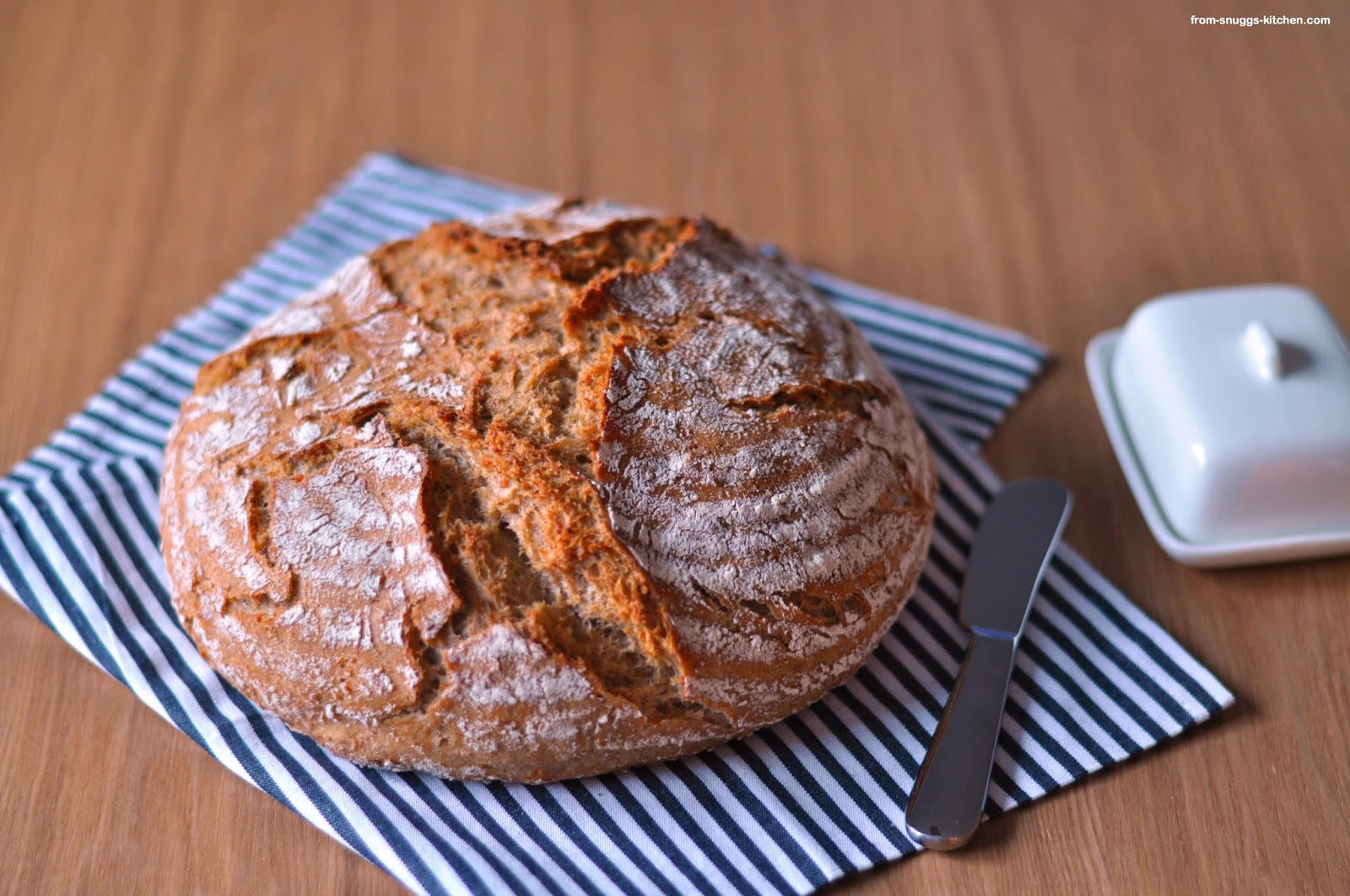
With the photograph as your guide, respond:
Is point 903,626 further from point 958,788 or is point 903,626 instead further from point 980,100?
point 980,100

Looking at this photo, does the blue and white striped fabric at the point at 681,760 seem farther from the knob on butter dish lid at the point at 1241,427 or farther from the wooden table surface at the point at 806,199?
the knob on butter dish lid at the point at 1241,427

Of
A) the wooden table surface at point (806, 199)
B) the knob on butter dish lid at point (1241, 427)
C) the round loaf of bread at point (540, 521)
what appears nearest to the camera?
the round loaf of bread at point (540, 521)

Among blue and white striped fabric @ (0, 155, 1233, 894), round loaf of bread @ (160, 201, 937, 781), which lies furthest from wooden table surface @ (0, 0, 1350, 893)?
round loaf of bread @ (160, 201, 937, 781)

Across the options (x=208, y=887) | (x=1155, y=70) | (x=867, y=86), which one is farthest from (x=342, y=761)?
(x=1155, y=70)

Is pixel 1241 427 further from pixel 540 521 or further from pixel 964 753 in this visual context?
pixel 540 521

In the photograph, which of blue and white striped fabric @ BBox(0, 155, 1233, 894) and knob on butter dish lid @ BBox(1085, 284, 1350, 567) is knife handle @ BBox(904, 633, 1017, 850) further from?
knob on butter dish lid @ BBox(1085, 284, 1350, 567)

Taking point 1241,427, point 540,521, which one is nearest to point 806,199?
point 1241,427

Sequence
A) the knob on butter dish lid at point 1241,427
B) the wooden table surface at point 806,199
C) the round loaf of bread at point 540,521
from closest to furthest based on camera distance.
A: the round loaf of bread at point 540,521 → the wooden table surface at point 806,199 → the knob on butter dish lid at point 1241,427

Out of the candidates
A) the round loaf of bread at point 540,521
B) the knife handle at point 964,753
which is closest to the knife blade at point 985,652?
the knife handle at point 964,753
